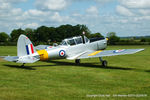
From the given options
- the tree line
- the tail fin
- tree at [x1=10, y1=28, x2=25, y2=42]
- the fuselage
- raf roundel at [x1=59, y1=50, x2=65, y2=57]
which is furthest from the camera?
tree at [x1=10, y1=28, x2=25, y2=42]

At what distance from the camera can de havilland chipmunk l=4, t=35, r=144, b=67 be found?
12.3m

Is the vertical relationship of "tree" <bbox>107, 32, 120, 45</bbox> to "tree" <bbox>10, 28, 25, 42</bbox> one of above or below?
below

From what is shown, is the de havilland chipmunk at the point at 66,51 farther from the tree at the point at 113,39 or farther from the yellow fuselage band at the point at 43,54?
the tree at the point at 113,39

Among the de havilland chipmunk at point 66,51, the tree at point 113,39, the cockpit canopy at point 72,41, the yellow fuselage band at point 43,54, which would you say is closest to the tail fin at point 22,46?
the de havilland chipmunk at point 66,51

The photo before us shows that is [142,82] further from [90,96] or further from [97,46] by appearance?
[97,46]

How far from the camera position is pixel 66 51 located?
14375mm

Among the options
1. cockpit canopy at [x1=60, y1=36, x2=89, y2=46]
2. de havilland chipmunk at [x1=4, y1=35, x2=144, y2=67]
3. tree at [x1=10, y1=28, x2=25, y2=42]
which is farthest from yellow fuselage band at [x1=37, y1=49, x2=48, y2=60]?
tree at [x1=10, y1=28, x2=25, y2=42]

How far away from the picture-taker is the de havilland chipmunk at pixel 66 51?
12.3 meters

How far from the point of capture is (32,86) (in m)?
7.70

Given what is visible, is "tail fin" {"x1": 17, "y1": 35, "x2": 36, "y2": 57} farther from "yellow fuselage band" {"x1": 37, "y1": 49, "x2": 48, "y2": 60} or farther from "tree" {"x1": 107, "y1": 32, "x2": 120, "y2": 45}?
"tree" {"x1": 107, "y1": 32, "x2": 120, "y2": 45}

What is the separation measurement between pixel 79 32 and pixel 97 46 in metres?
86.8

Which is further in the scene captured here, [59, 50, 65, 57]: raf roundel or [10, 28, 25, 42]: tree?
[10, 28, 25, 42]: tree

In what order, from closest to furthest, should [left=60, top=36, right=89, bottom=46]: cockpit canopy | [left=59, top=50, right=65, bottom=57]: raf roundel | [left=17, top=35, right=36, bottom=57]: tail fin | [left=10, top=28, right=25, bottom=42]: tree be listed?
1. [left=17, top=35, right=36, bottom=57]: tail fin
2. [left=59, top=50, right=65, bottom=57]: raf roundel
3. [left=60, top=36, right=89, bottom=46]: cockpit canopy
4. [left=10, top=28, right=25, bottom=42]: tree

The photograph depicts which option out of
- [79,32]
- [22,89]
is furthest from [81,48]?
[79,32]
